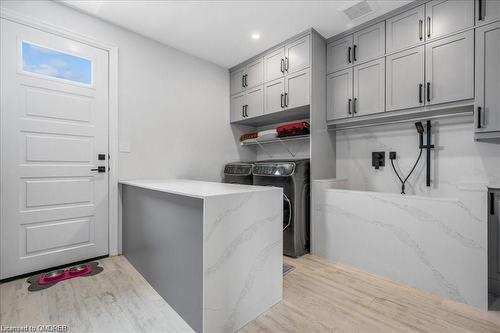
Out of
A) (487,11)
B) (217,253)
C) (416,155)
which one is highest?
(487,11)

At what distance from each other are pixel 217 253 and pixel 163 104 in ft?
7.39

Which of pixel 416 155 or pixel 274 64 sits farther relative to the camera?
pixel 274 64

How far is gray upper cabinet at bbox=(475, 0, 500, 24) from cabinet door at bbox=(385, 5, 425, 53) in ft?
1.21

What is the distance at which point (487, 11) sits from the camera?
1.77 m

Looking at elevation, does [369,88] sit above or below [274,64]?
below

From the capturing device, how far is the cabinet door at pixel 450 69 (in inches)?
73.1

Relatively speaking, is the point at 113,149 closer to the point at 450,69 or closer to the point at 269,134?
the point at 269,134

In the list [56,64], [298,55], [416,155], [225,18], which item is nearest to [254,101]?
[298,55]

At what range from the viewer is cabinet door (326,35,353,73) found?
261cm

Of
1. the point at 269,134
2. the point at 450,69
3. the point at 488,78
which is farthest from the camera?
the point at 269,134

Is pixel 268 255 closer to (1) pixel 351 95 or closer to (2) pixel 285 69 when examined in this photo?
(1) pixel 351 95

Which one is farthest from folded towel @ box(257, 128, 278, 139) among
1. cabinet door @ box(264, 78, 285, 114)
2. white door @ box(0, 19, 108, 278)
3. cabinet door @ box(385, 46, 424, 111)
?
white door @ box(0, 19, 108, 278)

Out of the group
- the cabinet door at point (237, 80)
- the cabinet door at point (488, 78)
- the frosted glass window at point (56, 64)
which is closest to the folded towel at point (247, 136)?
the cabinet door at point (237, 80)

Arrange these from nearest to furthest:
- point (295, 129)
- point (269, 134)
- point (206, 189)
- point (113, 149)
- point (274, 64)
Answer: point (206, 189)
point (113, 149)
point (295, 129)
point (274, 64)
point (269, 134)
